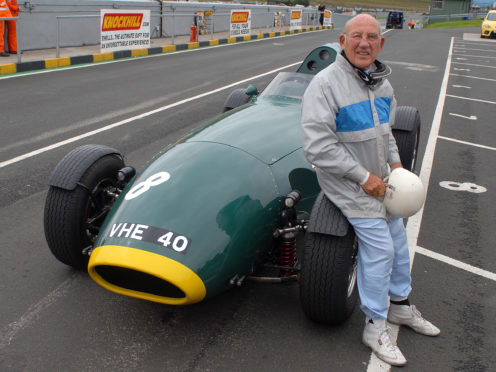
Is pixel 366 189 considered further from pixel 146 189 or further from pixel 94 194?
pixel 94 194

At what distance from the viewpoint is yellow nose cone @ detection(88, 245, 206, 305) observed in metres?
2.98

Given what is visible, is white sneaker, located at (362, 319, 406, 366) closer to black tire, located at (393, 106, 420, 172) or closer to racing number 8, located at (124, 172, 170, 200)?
racing number 8, located at (124, 172, 170, 200)

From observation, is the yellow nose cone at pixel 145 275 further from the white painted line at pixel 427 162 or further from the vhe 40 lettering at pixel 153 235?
the white painted line at pixel 427 162

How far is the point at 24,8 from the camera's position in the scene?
15.4 m

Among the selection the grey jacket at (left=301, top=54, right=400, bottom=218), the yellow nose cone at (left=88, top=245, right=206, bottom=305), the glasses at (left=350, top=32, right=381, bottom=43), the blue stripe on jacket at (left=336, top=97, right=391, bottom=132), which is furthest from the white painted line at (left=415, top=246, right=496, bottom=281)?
the yellow nose cone at (left=88, top=245, right=206, bottom=305)

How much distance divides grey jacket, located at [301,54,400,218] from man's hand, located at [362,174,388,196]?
43 mm

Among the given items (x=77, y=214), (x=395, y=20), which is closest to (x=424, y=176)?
(x=77, y=214)

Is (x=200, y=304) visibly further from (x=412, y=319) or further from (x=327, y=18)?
(x=327, y=18)

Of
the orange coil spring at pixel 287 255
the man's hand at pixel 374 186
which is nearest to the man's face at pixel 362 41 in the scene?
the man's hand at pixel 374 186

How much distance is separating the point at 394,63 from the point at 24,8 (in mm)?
11849

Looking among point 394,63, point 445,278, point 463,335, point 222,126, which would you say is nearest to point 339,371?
point 463,335

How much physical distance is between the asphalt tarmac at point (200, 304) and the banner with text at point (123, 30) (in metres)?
7.43

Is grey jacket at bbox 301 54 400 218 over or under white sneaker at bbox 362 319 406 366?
over

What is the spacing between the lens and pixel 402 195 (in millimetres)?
3211
